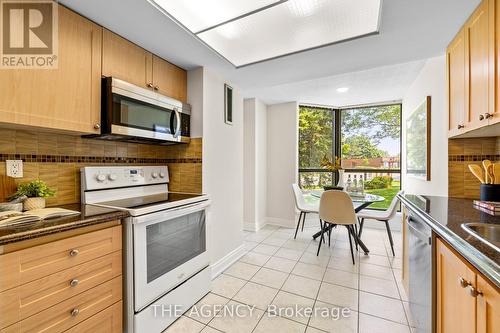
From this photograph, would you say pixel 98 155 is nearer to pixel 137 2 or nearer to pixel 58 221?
pixel 58 221

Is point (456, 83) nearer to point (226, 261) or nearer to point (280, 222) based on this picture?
point (226, 261)

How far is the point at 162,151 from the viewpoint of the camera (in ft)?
7.89

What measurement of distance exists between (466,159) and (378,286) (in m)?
1.40

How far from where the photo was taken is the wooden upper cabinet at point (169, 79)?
1.99 metres

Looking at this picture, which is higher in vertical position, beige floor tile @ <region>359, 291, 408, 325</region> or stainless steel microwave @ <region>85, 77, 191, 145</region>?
stainless steel microwave @ <region>85, 77, 191, 145</region>

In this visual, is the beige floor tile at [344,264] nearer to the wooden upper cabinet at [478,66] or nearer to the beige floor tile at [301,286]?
the beige floor tile at [301,286]

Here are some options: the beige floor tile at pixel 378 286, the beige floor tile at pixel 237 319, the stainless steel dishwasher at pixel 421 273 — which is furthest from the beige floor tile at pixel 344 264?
the beige floor tile at pixel 237 319

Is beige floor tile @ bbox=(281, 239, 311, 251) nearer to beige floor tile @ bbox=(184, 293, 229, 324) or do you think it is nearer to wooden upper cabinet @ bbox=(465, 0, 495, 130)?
beige floor tile @ bbox=(184, 293, 229, 324)

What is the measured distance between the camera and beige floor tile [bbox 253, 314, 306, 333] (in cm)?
158

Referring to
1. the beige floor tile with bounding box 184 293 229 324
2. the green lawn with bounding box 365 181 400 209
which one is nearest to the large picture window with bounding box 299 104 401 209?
the green lawn with bounding box 365 181 400 209

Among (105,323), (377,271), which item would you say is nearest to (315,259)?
(377,271)

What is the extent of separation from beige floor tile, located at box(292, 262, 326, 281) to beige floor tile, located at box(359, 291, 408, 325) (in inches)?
17.4

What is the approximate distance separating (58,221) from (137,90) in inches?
41.6

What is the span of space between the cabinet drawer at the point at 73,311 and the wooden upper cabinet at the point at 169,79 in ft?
5.23
